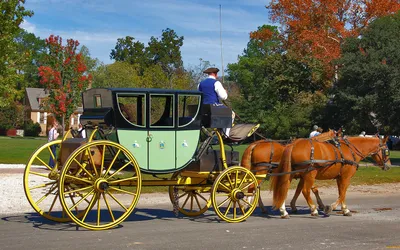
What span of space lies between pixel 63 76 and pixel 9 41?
31.0m

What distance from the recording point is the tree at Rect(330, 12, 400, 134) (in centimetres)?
2967

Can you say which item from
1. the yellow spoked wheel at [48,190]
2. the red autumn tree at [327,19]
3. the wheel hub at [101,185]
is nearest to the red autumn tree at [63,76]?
the red autumn tree at [327,19]

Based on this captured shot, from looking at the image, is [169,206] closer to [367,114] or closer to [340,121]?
[367,114]

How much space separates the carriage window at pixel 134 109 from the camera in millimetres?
10039

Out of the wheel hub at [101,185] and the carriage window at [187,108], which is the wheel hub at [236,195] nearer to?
the carriage window at [187,108]

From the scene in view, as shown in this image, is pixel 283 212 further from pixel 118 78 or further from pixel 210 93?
pixel 118 78

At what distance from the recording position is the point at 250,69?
9794 centimetres

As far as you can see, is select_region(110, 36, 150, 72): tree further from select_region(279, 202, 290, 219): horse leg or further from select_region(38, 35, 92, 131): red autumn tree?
select_region(279, 202, 290, 219): horse leg

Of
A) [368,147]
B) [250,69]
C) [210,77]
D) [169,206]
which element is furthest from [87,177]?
[250,69]

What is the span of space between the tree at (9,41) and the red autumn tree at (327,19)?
22.5 m

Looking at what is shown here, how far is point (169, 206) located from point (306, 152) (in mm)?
3638

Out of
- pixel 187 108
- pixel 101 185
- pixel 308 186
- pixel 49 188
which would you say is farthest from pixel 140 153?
pixel 49 188

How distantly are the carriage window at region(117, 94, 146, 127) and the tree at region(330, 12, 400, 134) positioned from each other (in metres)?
20.4

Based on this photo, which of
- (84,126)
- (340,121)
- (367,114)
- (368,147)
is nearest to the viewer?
(84,126)
